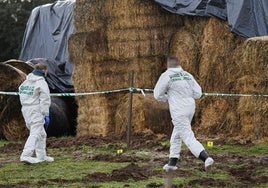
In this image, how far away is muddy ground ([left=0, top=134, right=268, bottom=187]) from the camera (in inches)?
390

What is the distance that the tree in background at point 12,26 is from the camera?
41000 millimetres

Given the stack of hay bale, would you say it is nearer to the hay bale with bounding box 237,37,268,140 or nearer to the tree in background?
the hay bale with bounding box 237,37,268,140

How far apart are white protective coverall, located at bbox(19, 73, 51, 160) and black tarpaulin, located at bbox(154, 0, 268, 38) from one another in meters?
5.48

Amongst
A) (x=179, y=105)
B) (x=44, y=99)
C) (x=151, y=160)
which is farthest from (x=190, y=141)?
(x=44, y=99)

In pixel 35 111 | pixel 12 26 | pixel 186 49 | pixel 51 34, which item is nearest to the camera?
pixel 35 111

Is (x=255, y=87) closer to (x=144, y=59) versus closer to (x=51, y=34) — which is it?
(x=144, y=59)

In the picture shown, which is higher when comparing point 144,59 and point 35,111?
point 144,59

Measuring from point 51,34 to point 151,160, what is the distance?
45.7ft

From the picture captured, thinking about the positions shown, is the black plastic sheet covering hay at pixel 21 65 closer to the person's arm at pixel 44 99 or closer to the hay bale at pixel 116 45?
the hay bale at pixel 116 45

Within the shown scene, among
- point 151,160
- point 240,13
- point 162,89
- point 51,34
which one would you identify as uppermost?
point 240,13

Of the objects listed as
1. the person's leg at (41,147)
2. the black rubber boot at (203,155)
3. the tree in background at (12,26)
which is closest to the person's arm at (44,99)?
the person's leg at (41,147)

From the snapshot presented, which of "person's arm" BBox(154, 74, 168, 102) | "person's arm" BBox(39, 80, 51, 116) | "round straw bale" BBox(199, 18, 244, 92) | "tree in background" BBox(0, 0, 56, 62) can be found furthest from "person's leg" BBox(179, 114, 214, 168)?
"tree in background" BBox(0, 0, 56, 62)

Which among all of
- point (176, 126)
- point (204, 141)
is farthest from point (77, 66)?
point (176, 126)

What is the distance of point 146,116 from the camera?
54.1 ft
